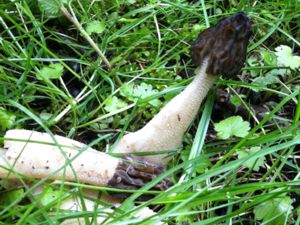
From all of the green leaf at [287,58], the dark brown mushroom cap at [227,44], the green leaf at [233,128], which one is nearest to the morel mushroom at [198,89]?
the dark brown mushroom cap at [227,44]

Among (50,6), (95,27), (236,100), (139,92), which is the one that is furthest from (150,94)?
(50,6)

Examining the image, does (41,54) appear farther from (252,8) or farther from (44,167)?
(252,8)

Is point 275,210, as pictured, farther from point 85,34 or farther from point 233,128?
point 85,34

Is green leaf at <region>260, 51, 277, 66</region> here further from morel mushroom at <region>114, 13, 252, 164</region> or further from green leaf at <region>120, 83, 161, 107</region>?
green leaf at <region>120, 83, 161, 107</region>

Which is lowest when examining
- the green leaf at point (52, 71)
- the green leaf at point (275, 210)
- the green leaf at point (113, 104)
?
the green leaf at point (275, 210)

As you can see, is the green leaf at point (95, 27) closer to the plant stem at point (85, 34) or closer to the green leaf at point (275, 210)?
the plant stem at point (85, 34)

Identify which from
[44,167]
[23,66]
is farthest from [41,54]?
[44,167]

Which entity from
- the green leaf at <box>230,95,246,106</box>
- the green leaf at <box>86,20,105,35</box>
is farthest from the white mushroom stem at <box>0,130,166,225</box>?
the green leaf at <box>86,20,105,35</box>
